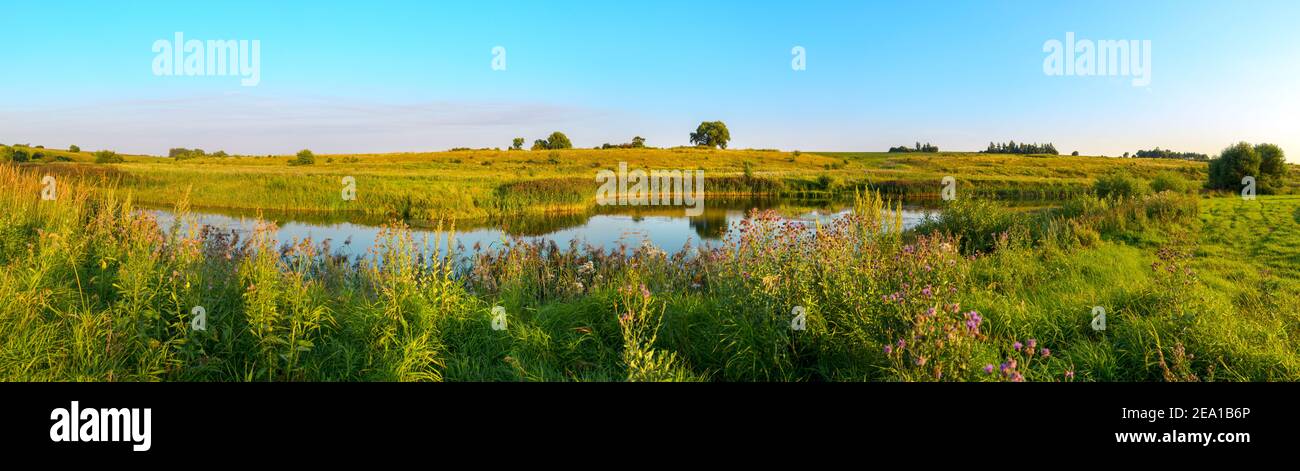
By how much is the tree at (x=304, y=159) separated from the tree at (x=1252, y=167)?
214ft

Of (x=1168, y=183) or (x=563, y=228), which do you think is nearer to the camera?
(x=1168, y=183)

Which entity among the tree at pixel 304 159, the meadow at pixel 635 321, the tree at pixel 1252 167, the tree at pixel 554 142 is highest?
the tree at pixel 554 142

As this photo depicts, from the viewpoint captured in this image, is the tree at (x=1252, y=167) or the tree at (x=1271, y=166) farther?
the tree at (x=1271, y=166)

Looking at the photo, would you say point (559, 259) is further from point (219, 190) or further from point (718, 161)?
point (718, 161)

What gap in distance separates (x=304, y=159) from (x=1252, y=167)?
2632 inches

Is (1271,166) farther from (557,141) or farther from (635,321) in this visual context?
(557,141)

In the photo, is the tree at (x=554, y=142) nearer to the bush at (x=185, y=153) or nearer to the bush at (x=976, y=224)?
the bush at (x=185, y=153)

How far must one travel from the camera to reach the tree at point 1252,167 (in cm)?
2384

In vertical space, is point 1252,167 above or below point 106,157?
below

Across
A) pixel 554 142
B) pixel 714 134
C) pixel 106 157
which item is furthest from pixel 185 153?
pixel 714 134

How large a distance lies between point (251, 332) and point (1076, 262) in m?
10.1

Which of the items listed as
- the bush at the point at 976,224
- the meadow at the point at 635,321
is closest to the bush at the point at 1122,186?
the bush at the point at 976,224

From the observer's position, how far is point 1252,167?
77.6 ft
